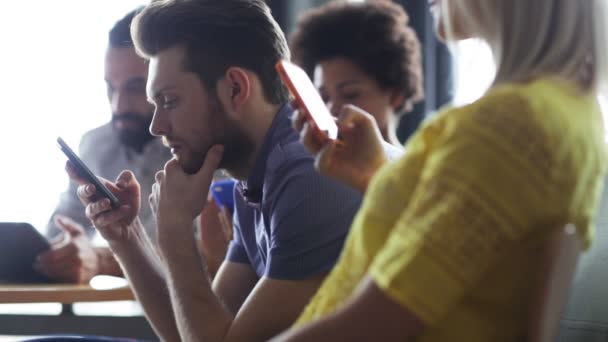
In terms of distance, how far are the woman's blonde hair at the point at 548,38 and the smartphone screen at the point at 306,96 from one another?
1.03ft

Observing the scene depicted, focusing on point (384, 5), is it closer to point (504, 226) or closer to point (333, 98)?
point (333, 98)

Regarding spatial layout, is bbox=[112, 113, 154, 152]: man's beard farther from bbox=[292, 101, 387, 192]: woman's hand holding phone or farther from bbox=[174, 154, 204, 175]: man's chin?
bbox=[292, 101, 387, 192]: woman's hand holding phone

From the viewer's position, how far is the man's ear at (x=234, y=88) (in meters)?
1.60

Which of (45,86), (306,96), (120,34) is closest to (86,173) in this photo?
(306,96)

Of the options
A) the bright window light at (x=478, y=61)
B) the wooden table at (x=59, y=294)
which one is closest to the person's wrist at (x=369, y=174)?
the bright window light at (x=478, y=61)

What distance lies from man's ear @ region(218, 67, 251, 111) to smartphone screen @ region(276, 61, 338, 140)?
30cm

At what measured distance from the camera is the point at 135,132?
340cm

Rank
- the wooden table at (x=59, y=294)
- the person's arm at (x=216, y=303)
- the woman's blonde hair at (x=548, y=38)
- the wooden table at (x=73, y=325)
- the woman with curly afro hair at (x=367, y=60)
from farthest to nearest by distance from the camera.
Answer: the wooden table at (x=73, y=325), the woman with curly afro hair at (x=367, y=60), the wooden table at (x=59, y=294), the person's arm at (x=216, y=303), the woman's blonde hair at (x=548, y=38)

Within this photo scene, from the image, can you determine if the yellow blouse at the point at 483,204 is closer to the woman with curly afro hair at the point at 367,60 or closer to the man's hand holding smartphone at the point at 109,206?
the man's hand holding smartphone at the point at 109,206

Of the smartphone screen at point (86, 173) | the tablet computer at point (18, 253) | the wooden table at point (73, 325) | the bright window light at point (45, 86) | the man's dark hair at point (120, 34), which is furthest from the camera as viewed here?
the bright window light at point (45, 86)

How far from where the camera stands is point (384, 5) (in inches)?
116

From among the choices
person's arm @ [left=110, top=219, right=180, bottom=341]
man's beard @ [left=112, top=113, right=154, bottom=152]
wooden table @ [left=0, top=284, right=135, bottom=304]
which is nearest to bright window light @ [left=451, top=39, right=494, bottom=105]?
person's arm @ [left=110, top=219, right=180, bottom=341]

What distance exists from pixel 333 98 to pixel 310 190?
1.35m

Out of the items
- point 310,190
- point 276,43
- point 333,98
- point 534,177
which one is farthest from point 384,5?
point 534,177
